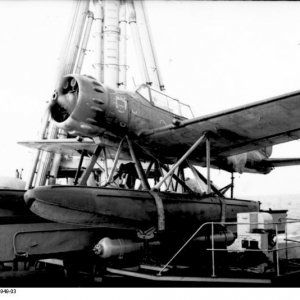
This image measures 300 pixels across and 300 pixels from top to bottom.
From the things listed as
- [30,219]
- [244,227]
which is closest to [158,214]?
[244,227]

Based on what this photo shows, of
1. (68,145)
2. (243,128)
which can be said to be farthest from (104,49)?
(243,128)

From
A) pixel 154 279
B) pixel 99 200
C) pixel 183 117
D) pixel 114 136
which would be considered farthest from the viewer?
pixel 183 117

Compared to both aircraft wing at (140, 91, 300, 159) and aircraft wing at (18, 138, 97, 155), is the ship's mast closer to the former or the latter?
aircraft wing at (18, 138, 97, 155)

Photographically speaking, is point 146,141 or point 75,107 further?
point 146,141

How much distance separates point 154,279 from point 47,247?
2.24 metres

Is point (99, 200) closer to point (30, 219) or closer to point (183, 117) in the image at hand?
point (30, 219)

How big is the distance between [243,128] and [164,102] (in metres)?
2.33

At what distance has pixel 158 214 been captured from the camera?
7.70 metres

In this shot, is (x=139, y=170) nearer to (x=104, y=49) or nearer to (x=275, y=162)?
(x=275, y=162)

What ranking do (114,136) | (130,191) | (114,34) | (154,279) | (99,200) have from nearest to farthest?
(154,279), (99,200), (130,191), (114,136), (114,34)

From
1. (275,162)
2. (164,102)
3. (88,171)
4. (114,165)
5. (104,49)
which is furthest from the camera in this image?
(104,49)

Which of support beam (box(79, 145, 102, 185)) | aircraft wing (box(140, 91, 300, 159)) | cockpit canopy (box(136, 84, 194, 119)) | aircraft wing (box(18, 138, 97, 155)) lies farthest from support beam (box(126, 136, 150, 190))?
aircraft wing (box(18, 138, 97, 155))

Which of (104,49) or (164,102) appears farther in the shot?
(104,49)

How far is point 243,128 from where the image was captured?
896 cm
